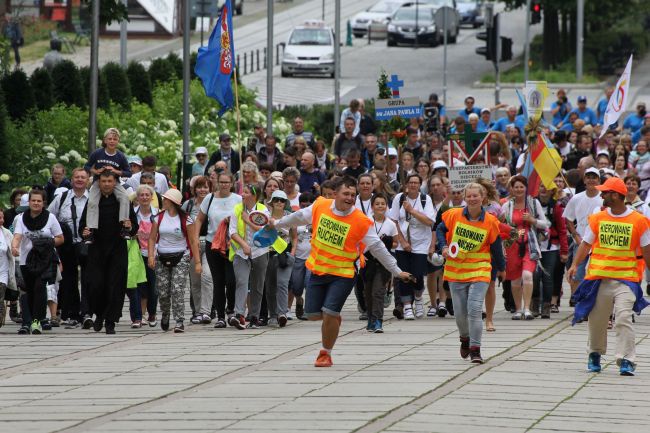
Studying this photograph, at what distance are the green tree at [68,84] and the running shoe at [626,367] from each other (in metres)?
17.7

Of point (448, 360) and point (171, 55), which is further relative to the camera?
point (171, 55)

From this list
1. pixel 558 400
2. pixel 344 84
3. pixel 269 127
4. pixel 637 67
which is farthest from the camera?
pixel 637 67

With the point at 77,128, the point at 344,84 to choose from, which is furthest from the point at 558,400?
the point at 344,84

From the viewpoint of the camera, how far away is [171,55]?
36.5m

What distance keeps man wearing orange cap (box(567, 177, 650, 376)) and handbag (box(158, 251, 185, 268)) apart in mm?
4922

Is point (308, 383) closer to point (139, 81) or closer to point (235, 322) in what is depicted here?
point (235, 322)

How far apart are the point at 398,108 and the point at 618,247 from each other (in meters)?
10.7

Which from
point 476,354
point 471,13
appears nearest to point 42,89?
point 476,354

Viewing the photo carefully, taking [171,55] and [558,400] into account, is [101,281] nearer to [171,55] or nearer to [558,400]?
[558,400]

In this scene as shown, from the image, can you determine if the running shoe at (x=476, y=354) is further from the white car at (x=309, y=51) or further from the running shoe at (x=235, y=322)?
the white car at (x=309, y=51)

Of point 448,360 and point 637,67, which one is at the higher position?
point 637,67

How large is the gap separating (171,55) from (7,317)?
57.1ft

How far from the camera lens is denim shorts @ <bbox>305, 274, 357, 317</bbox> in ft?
46.8

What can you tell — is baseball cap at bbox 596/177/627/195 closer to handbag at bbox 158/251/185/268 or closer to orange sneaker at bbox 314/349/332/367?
orange sneaker at bbox 314/349/332/367
